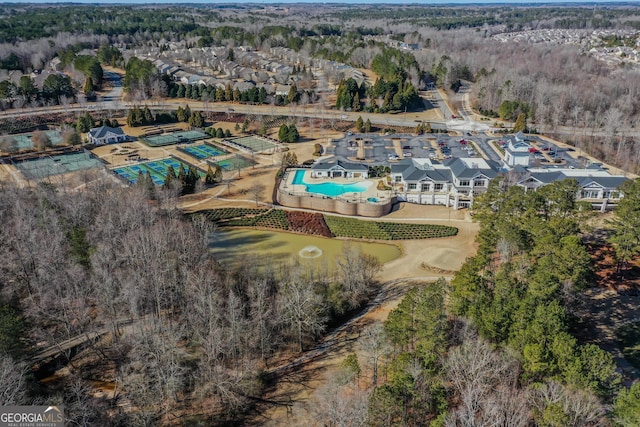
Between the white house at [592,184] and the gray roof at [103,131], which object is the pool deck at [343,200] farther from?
the gray roof at [103,131]

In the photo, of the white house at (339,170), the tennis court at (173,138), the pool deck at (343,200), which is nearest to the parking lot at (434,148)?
the white house at (339,170)

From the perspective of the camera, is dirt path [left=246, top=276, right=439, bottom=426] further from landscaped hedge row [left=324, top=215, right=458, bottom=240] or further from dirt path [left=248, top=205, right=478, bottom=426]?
landscaped hedge row [left=324, top=215, right=458, bottom=240]

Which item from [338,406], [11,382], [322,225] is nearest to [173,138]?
[322,225]

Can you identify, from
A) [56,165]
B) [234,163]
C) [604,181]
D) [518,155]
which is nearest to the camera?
[604,181]

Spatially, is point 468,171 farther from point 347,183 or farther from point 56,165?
point 56,165

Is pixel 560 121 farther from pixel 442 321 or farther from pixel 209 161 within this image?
pixel 442 321

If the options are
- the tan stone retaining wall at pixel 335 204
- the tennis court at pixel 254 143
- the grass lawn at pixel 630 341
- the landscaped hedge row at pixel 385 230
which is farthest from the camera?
the tennis court at pixel 254 143

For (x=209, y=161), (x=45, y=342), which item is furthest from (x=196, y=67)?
(x=45, y=342)
